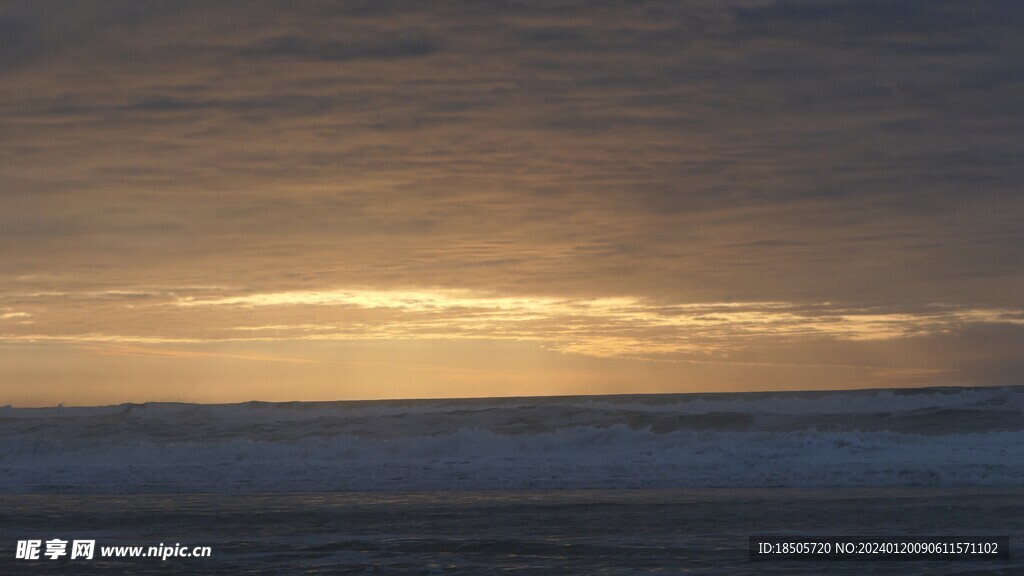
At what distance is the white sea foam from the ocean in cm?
10

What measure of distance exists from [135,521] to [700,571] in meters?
10.3

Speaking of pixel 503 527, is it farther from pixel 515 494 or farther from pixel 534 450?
pixel 534 450

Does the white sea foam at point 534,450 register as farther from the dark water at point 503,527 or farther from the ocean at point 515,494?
the dark water at point 503,527

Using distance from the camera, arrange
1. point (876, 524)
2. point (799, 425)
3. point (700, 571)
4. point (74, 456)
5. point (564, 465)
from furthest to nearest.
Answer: point (799, 425) → point (74, 456) → point (564, 465) → point (876, 524) → point (700, 571)

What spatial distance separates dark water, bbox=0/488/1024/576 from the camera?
12617 millimetres

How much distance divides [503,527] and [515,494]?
4.73 m

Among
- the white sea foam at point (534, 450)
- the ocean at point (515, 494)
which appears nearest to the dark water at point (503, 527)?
the ocean at point (515, 494)

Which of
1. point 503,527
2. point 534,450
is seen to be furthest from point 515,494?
point 534,450

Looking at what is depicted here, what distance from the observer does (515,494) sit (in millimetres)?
20391

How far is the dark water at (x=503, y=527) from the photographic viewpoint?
1262 cm

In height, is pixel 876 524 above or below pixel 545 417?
below

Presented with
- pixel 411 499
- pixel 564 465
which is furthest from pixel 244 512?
pixel 564 465

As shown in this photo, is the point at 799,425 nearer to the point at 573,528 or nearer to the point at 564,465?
the point at 564,465

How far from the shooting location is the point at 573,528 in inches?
606
